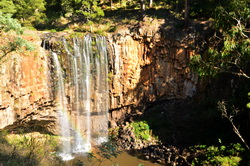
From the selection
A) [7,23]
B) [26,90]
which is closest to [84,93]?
[26,90]

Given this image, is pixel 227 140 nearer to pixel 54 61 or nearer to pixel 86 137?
pixel 86 137

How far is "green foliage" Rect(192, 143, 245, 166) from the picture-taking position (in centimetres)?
1042

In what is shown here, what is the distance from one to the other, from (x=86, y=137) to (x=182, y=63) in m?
9.51

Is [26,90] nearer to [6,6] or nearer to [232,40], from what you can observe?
[6,6]

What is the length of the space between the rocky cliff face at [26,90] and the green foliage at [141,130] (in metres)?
6.23

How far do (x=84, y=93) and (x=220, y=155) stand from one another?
9613 mm

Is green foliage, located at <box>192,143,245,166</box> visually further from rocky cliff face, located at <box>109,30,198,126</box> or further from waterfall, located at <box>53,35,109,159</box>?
waterfall, located at <box>53,35,109,159</box>

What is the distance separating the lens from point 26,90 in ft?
39.4

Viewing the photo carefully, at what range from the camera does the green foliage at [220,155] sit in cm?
1042

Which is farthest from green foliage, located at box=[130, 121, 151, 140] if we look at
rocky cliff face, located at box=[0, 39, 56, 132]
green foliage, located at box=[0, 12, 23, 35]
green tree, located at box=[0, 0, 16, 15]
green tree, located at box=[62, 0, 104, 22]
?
green tree, located at box=[0, 0, 16, 15]

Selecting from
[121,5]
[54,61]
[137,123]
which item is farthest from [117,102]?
[121,5]

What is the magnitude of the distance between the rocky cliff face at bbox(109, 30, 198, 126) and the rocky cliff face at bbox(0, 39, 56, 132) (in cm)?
473

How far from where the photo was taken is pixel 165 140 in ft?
49.2

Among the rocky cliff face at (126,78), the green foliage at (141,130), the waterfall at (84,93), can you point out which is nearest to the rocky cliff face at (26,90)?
the rocky cliff face at (126,78)
